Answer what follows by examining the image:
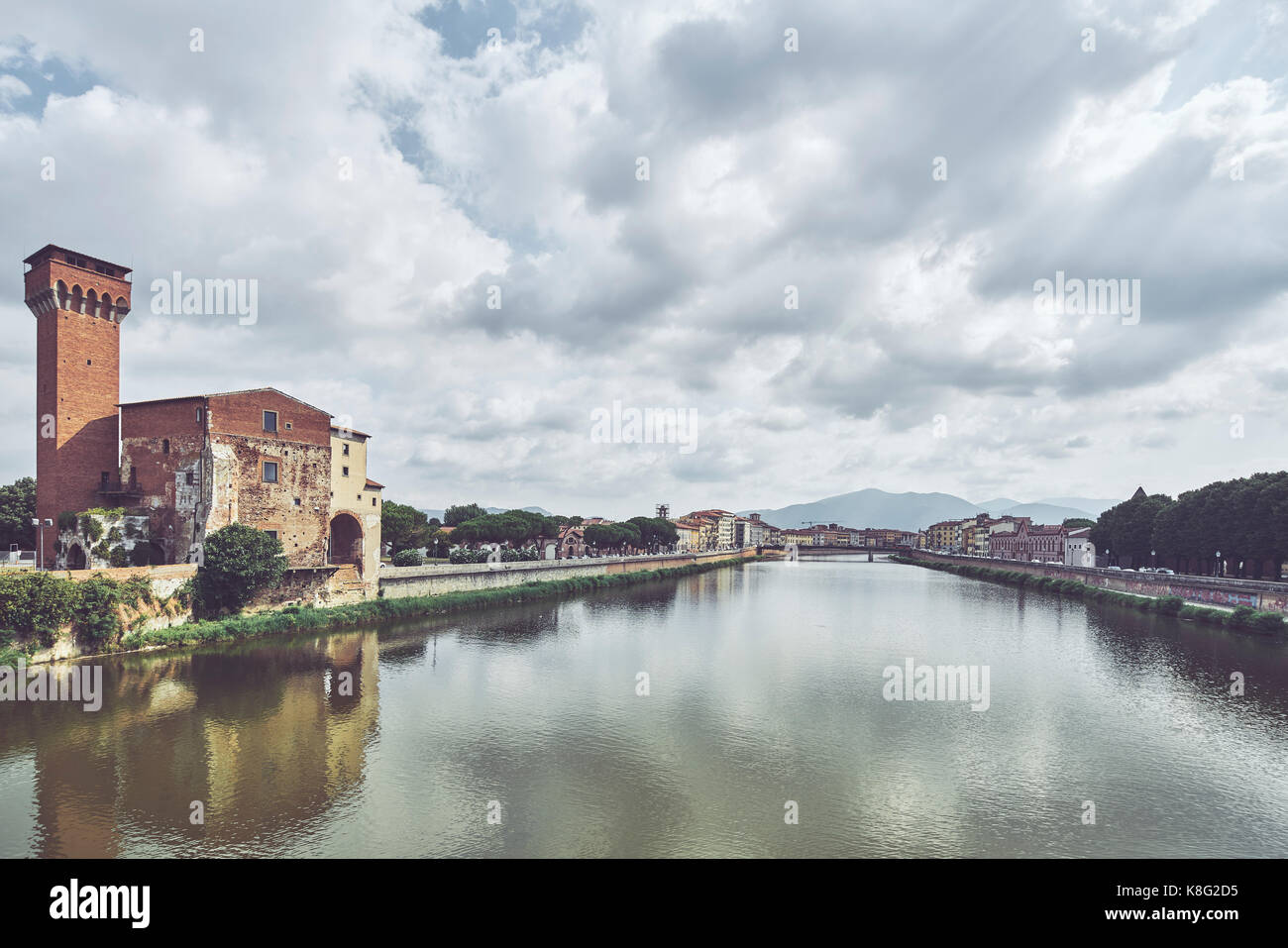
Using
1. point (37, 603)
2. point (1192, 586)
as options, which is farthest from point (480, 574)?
point (1192, 586)

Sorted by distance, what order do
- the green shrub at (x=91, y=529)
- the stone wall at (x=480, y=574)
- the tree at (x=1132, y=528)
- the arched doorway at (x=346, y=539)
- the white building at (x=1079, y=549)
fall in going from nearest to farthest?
the green shrub at (x=91, y=529), the arched doorway at (x=346, y=539), the stone wall at (x=480, y=574), the tree at (x=1132, y=528), the white building at (x=1079, y=549)

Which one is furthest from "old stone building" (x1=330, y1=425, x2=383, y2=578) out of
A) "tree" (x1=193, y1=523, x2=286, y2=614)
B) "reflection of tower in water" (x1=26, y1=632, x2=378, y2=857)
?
"reflection of tower in water" (x1=26, y1=632, x2=378, y2=857)

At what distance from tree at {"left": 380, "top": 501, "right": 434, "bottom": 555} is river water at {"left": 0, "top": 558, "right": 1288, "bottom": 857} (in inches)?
1254

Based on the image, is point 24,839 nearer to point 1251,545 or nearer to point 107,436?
point 107,436

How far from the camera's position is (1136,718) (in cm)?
2003

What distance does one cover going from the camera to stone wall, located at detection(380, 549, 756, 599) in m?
40.5

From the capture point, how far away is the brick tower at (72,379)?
1243 inches

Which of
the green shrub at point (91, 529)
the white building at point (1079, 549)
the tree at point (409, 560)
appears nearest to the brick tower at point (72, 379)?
the green shrub at point (91, 529)

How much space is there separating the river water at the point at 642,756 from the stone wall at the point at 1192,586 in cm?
915

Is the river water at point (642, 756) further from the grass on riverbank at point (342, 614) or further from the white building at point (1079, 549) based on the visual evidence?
the white building at point (1079, 549)

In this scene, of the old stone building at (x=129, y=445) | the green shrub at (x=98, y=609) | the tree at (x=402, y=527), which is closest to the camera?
the green shrub at (x=98, y=609)
